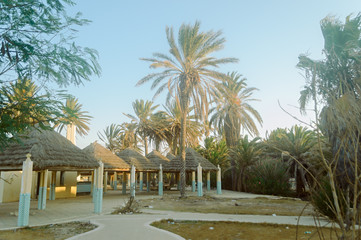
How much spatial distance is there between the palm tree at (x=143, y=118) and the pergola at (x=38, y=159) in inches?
852

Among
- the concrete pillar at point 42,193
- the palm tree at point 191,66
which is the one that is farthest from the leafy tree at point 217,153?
the concrete pillar at point 42,193

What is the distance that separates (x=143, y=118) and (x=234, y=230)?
102 feet

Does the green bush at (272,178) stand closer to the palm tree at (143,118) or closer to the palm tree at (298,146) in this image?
the palm tree at (298,146)

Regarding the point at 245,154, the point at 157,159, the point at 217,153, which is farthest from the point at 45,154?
the point at 217,153

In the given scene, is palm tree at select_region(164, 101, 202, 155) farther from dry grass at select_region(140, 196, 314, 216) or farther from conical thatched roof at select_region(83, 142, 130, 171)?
dry grass at select_region(140, 196, 314, 216)

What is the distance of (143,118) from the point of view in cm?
3881

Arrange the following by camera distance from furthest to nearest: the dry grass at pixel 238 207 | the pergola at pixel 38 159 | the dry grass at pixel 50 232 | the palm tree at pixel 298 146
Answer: the palm tree at pixel 298 146 → the dry grass at pixel 238 207 → the pergola at pixel 38 159 → the dry grass at pixel 50 232

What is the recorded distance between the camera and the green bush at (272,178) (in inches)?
1057

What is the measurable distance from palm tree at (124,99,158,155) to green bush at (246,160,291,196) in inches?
641

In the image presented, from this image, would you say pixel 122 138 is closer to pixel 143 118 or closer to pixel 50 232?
pixel 143 118

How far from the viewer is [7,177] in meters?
20.5

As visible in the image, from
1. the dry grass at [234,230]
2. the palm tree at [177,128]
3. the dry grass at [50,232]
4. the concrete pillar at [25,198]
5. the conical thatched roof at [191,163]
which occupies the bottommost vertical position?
the dry grass at [50,232]

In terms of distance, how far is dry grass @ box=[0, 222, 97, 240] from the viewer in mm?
7982

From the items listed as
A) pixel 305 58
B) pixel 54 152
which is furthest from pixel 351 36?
pixel 54 152
